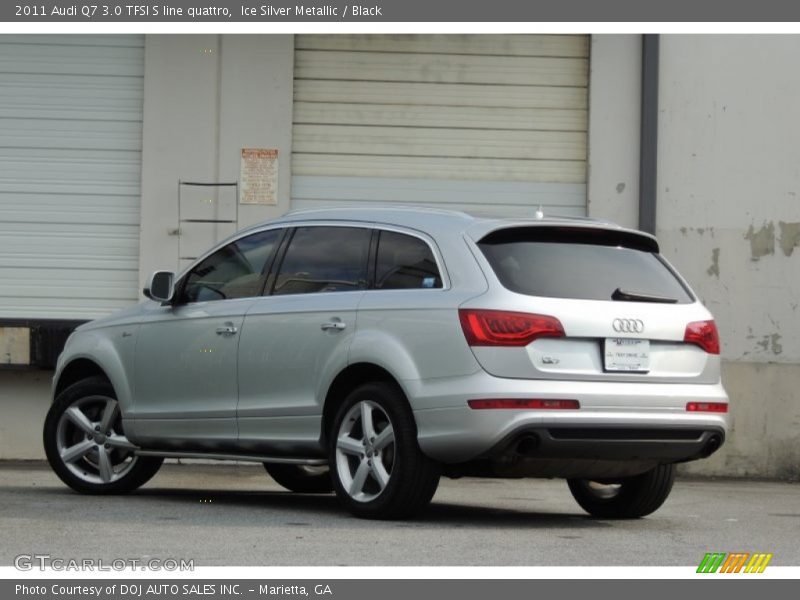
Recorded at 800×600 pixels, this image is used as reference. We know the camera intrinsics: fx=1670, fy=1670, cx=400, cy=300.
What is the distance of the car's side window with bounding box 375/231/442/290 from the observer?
9.05 m

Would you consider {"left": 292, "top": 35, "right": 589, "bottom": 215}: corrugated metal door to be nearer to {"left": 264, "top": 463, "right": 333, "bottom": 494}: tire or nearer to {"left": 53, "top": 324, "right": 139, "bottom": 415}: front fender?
{"left": 264, "top": 463, "right": 333, "bottom": 494}: tire

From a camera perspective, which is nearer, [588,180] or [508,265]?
[508,265]

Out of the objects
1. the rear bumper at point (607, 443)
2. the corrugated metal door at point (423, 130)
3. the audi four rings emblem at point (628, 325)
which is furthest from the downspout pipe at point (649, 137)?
the audi four rings emblem at point (628, 325)

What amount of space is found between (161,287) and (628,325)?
129 inches

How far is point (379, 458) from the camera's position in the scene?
8.99 meters

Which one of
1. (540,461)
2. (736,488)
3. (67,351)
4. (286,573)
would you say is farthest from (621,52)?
(286,573)

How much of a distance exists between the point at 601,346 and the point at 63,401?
4.05 metres

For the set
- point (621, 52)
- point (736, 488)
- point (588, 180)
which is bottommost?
point (736, 488)

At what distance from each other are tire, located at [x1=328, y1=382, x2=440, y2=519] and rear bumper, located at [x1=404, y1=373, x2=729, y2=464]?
13cm

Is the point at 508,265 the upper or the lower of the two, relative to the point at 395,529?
upper

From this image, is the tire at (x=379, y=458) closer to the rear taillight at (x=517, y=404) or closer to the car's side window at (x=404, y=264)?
the rear taillight at (x=517, y=404)
